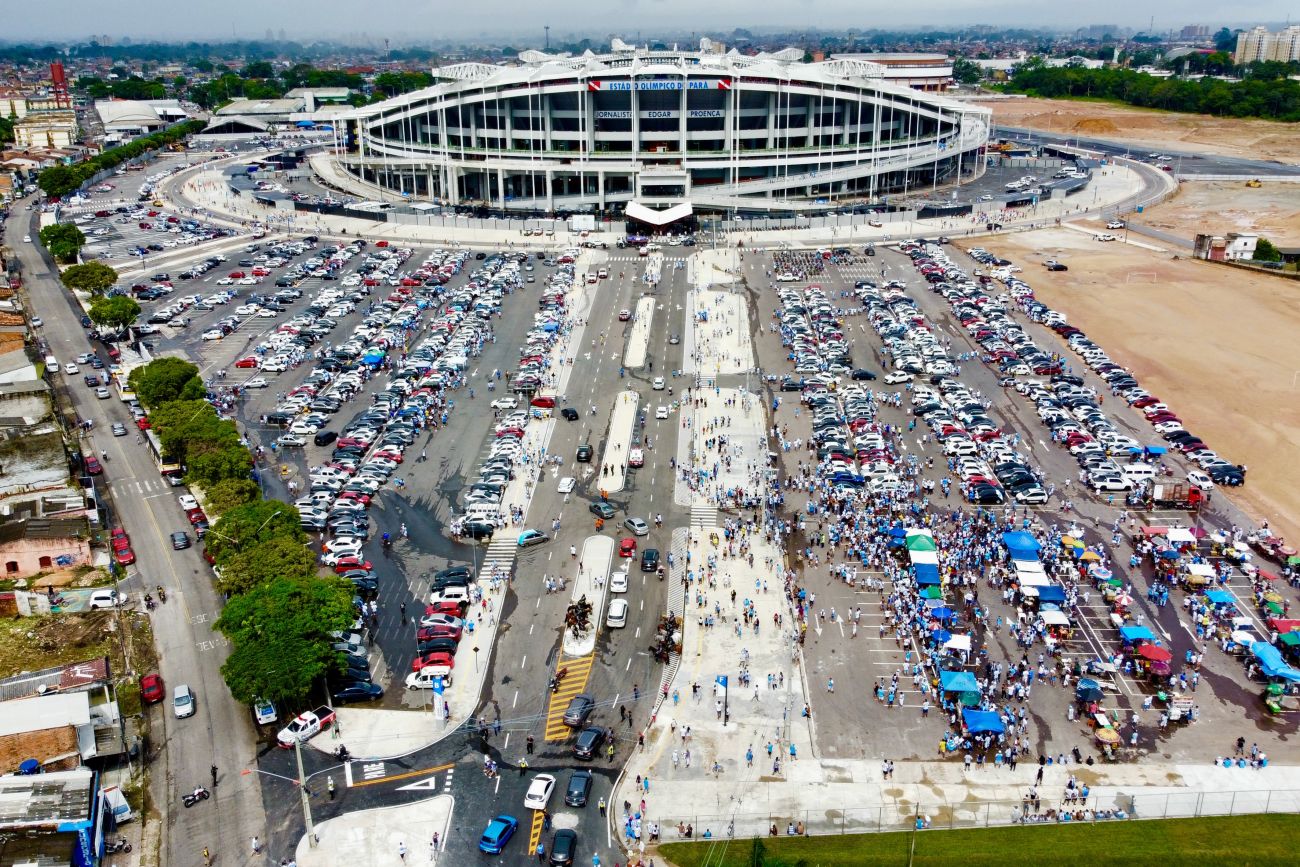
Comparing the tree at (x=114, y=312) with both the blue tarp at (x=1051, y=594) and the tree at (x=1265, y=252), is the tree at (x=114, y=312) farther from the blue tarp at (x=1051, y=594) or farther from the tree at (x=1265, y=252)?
the tree at (x=1265, y=252)

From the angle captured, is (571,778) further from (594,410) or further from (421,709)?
(594,410)

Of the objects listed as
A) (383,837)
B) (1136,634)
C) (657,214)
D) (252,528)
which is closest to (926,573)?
(1136,634)

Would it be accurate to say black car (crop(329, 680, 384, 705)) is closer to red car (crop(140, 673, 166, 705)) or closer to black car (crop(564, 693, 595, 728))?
red car (crop(140, 673, 166, 705))

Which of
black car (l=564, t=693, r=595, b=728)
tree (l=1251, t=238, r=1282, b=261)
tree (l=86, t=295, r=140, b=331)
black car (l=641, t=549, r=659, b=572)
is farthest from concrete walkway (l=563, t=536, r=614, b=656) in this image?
tree (l=1251, t=238, r=1282, b=261)

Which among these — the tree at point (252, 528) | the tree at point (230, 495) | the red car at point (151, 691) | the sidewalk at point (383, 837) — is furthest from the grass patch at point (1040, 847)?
the tree at point (230, 495)

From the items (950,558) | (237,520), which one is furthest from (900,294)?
(237,520)
